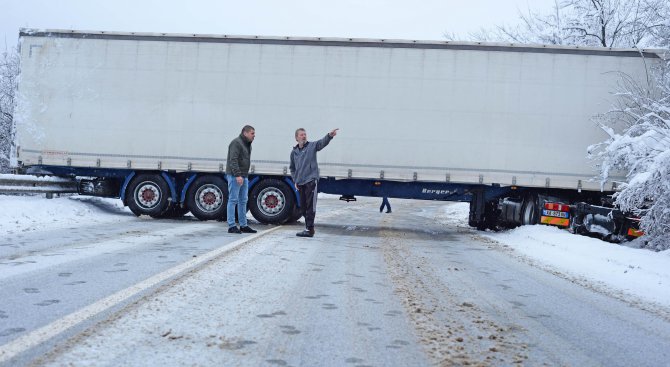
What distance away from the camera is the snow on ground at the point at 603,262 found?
240 inches

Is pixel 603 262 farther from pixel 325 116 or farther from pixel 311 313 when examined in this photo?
pixel 325 116

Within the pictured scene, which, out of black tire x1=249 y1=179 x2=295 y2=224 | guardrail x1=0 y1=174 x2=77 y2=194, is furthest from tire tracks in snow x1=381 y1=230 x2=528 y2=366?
guardrail x1=0 y1=174 x2=77 y2=194

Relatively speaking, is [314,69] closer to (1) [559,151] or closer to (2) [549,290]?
(1) [559,151]

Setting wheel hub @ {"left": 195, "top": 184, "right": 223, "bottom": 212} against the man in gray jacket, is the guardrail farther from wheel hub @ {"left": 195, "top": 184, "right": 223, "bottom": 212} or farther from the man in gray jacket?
the man in gray jacket

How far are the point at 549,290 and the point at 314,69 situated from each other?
819 centimetres

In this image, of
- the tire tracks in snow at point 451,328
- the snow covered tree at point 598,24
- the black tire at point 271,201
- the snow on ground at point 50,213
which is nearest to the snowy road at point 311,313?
the tire tracks in snow at point 451,328

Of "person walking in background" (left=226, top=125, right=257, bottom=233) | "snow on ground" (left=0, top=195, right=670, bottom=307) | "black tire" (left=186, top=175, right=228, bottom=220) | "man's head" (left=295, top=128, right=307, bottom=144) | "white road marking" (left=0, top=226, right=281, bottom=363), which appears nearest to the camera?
"white road marking" (left=0, top=226, right=281, bottom=363)

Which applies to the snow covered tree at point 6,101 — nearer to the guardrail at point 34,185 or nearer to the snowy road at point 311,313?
the guardrail at point 34,185

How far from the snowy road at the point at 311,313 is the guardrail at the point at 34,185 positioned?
6163 millimetres

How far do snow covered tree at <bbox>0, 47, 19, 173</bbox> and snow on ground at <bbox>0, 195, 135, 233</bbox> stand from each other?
13.9 meters

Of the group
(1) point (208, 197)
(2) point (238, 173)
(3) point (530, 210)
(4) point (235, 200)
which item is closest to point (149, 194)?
(1) point (208, 197)

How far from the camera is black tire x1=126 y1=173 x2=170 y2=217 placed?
1324cm

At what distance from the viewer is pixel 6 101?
28156 mm

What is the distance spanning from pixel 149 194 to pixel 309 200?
5.28 meters
